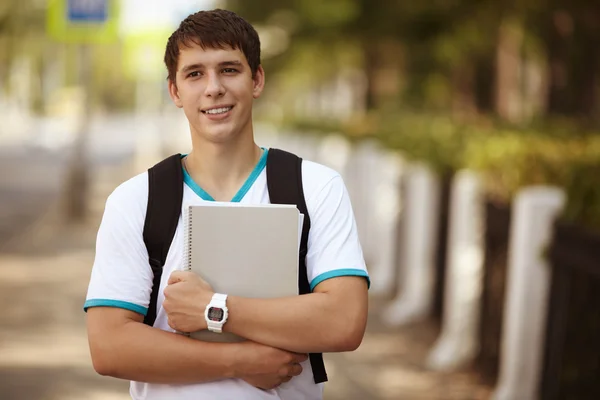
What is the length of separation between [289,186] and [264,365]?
0.45 meters

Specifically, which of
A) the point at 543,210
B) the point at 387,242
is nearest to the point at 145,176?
the point at 543,210

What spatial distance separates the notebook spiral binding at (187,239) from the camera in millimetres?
2461

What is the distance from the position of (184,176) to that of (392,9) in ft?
51.5

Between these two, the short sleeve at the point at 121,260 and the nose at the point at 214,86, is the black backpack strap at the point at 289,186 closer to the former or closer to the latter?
the nose at the point at 214,86

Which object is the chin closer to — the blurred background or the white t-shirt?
the white t-shirt

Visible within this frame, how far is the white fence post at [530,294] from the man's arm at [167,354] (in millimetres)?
3794

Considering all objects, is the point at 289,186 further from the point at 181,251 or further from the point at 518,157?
the point at 518,157

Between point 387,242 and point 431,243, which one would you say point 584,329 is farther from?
point 387,242

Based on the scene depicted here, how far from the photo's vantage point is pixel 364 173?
13320 mm

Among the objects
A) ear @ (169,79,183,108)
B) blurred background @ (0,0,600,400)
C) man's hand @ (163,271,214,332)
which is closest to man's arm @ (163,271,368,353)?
man's hand @ (163,271,214,332)

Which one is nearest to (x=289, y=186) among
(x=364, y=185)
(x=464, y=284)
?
(x=464, y=284)

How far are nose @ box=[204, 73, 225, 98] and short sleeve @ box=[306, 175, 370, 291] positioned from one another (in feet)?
1.15

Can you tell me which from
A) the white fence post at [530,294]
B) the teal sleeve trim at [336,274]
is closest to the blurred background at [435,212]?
the white fence post at [530,294]

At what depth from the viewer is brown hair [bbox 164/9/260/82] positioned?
2.53 meters
